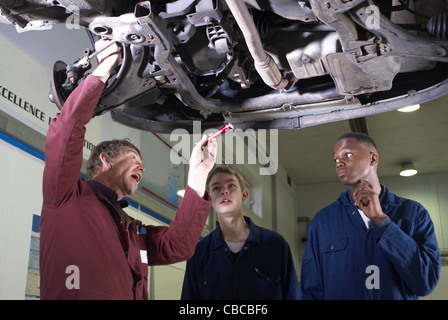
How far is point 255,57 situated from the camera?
2.09 m

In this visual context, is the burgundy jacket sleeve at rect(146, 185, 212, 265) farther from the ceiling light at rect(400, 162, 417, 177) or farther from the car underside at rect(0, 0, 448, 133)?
the ceiling light at rect(400, 162, 417, 177)

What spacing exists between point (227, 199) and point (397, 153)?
834cm

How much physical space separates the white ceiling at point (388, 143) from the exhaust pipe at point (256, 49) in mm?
6406

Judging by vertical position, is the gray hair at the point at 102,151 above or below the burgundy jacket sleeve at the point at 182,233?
above

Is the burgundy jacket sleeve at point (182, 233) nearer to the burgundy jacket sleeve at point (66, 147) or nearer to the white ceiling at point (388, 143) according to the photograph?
the burgundy jacket sleeve at point (66, 147)

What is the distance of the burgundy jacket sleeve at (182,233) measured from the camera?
210cm

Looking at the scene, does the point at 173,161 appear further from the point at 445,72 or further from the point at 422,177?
the point at 422,177

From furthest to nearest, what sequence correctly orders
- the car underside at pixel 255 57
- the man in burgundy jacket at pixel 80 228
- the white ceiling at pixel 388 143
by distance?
the white ceiling at pixel 388 143 → the car underside at pixel 255 57 → the man in burgundy jacket at pixel 80 228

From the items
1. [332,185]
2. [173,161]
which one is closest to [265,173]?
[332,185]

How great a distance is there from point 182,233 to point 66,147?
695 millimetres

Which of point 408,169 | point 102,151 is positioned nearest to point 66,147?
point 102,151

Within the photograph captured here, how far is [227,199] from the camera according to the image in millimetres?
2672

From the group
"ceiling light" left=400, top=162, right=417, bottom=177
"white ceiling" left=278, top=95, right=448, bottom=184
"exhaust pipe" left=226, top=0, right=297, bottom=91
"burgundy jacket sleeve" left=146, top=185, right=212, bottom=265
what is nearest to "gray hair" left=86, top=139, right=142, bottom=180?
"burgundy jacket sleeve" left=146, top=185, right=212, bottom=265

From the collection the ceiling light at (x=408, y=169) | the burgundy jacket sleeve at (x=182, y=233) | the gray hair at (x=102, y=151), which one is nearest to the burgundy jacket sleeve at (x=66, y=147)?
the gray hair at (x=102, y=151)
